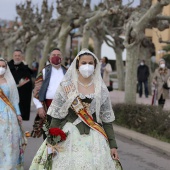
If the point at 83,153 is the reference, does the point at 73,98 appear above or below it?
above

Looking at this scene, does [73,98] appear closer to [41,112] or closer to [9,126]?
[9,126]

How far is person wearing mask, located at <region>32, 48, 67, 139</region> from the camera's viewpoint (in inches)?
306

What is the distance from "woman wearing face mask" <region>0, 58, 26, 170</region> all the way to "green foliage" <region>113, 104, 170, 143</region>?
14.0 ft

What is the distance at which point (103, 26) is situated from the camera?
32625 mm

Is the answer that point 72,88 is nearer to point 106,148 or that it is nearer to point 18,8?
point 106,148

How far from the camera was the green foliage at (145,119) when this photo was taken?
11117mm

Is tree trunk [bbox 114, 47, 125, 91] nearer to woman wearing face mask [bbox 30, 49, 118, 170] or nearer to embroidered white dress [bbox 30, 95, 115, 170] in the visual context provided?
woman wearing face mask [bbox 30, 49, 118, 170]

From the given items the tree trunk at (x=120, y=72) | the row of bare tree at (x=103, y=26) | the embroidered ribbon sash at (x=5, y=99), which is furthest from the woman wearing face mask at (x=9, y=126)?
the tree trunk at (x=120, y=72)

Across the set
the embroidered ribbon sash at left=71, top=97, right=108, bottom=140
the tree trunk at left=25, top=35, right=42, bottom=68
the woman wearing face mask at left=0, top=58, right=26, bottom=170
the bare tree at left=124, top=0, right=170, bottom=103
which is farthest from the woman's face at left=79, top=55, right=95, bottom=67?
the tree trunk at left=25, top=35, right=42, bottom=68

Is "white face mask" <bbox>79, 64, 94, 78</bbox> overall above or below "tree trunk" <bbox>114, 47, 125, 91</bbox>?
above

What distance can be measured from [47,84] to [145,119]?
15.0ft

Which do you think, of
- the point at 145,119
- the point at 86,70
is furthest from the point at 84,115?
the point at 145,119

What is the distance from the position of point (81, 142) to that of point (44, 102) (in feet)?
9.37

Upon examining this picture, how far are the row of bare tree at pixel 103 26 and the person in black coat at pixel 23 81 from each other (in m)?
5.19
